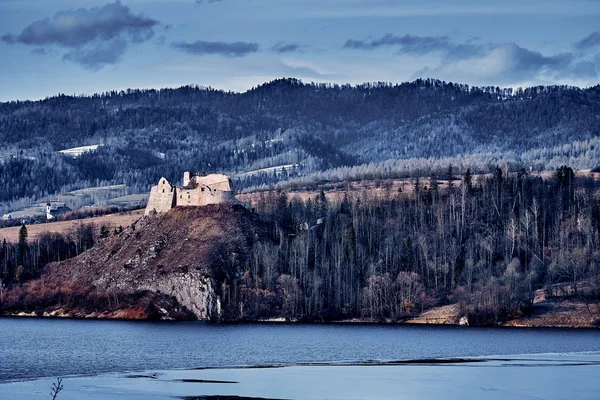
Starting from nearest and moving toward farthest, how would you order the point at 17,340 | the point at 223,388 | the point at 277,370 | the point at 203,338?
1. the point at 223,388
2. the point at 277,370
3. the point at 17,340
4. the point at 203,338

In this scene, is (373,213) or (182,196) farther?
(373,213)

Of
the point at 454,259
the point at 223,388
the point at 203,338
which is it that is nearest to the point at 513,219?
the point at 454,259

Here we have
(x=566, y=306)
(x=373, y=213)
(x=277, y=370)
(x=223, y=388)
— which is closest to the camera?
(x=223, y=388)

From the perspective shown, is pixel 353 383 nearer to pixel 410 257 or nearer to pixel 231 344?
pixel 231 344

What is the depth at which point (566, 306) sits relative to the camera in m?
147

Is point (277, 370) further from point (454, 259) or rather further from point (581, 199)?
point (581, 199)

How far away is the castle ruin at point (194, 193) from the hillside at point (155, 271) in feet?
6.23

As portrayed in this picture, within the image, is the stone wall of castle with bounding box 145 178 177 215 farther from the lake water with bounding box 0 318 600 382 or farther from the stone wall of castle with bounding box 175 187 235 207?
the lake water with bounding box 0 318 600 382

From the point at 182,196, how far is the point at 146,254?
15612 millimetres

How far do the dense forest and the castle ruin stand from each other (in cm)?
759

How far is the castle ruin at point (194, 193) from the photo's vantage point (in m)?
179

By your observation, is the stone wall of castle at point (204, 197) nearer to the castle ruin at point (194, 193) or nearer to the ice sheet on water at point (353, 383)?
the castle ruin at point (194, 193)

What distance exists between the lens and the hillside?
157 meters

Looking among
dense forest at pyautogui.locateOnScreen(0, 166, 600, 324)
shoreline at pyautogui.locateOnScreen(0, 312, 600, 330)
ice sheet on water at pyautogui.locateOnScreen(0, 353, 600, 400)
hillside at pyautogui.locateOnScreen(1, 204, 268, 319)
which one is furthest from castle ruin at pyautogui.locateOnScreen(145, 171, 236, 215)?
ice sheet on water at pyautogui.locateOnScreen(0, 353, 600, 400)
